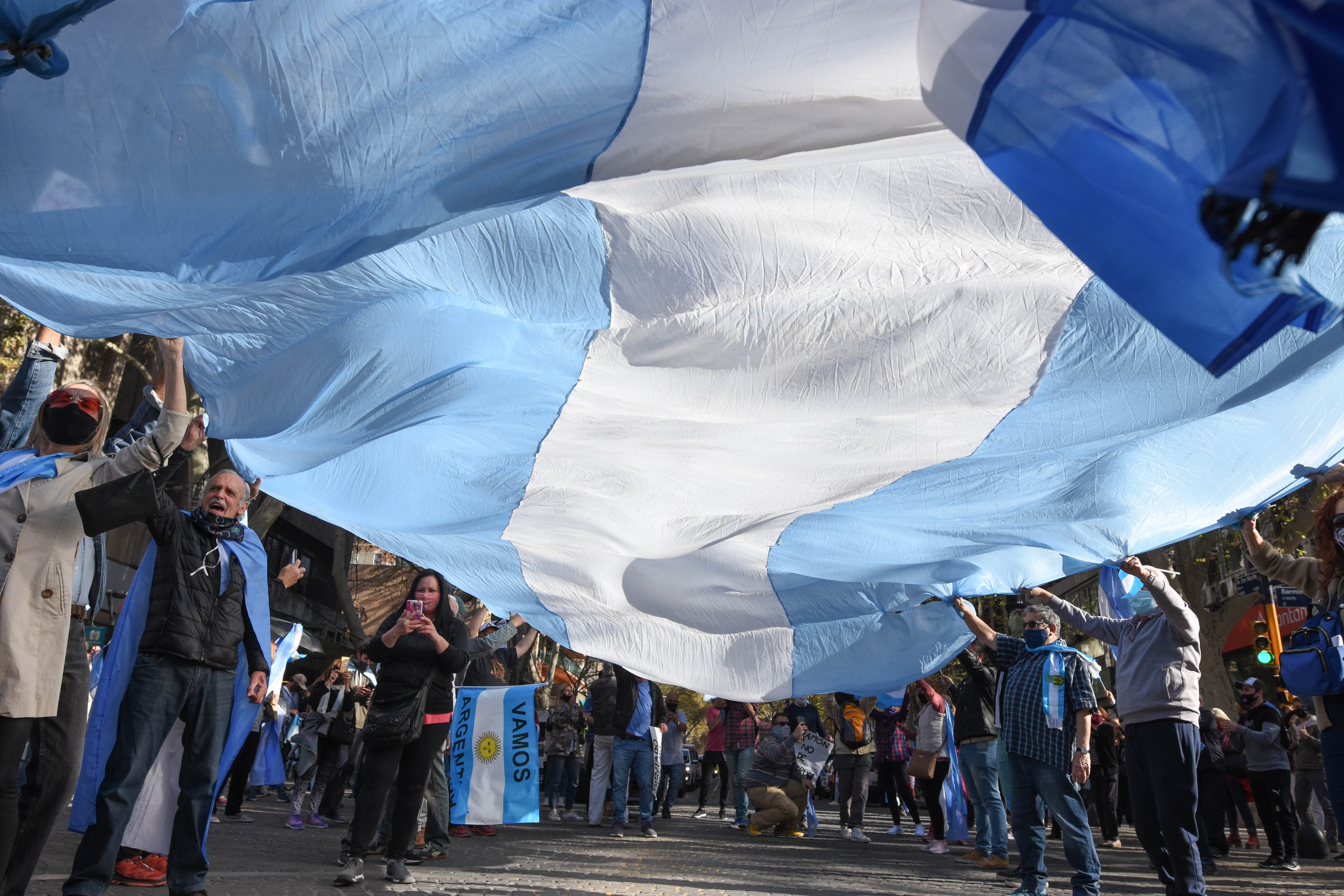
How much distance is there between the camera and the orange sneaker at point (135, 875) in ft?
16.5

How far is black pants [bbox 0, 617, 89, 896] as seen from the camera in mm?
3701

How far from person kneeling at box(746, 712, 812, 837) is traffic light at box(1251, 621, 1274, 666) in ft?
24.4

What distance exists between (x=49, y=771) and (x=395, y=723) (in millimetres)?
2150

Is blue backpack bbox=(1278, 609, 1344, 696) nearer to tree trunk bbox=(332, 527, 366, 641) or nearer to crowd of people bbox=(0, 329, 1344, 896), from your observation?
crowd of people bbox=(0, 329, 1344, 896)

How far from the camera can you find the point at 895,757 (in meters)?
12.5

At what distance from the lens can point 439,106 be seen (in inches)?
115

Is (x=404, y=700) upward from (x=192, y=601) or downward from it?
downward

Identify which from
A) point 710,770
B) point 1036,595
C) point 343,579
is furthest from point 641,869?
point 343,579

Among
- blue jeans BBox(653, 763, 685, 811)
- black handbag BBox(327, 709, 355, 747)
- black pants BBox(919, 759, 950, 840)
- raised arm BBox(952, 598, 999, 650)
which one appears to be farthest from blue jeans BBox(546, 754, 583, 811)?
raised arm BBox(952, 598, 999, 650)

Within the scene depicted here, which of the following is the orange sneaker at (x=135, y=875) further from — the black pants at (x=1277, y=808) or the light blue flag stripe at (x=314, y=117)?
the black pants at (x=1277, y=808)

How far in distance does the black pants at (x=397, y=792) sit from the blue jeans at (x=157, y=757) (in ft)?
3.73

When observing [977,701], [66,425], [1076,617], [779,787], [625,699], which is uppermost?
[66,425]

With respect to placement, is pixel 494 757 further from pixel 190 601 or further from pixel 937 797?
pixel 937 797

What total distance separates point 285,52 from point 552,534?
3191 mm
